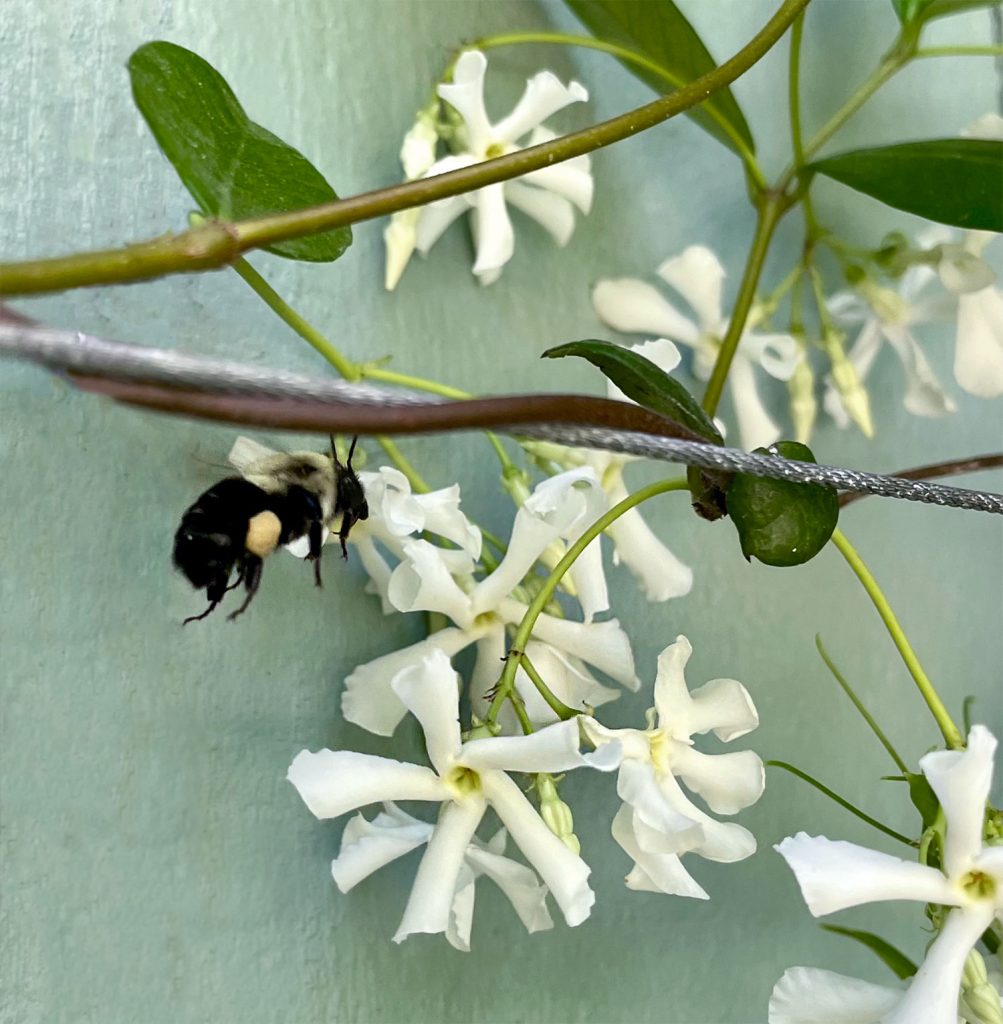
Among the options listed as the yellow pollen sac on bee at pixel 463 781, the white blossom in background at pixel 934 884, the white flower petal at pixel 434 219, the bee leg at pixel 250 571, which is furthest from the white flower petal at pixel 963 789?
the white flower petal at pixel 434 219

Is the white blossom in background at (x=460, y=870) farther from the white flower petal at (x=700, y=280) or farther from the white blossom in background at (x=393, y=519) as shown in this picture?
the white flower petal at (x=700, y=280)

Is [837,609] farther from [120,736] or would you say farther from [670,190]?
[120,736]

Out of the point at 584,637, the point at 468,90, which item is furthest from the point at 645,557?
the point at 468,90

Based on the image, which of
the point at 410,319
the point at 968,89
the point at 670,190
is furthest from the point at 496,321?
the point at 968,89

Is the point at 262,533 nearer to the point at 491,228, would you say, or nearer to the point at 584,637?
the point at 584,637

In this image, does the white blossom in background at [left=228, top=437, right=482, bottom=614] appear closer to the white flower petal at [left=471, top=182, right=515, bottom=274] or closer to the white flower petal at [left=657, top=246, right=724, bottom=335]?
the white flower petal at [left=471, top=182, right=515, bottom=274]

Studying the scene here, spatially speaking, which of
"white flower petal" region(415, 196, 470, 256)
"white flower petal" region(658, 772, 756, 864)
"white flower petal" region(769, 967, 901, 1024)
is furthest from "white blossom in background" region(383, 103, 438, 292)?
"white flower petal" region(769, 967, 901, 1024)
